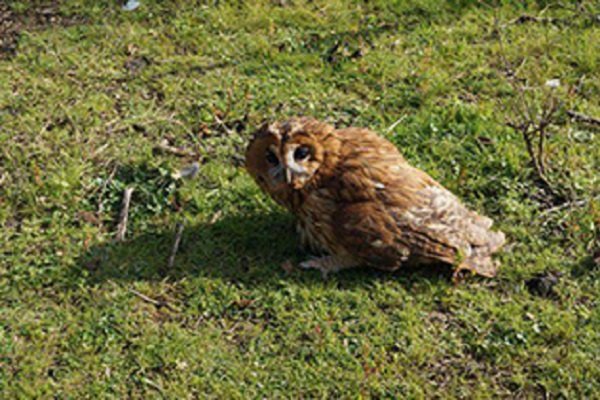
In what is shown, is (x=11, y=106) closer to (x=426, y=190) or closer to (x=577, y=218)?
(x=426, y=190)

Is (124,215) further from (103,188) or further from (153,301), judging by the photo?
(153,301)

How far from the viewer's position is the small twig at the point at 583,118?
6.43m

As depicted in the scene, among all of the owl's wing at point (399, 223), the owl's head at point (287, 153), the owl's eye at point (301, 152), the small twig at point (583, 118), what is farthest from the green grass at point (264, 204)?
the owl's eye at point (301, 152)

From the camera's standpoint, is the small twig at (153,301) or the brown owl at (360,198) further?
the small twig at (153,301)

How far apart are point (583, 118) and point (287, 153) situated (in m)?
2.90

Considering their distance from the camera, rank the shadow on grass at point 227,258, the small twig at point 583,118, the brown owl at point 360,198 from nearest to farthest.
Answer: the brown owl at point 360,198 → the shadow on grass at point 227,258 → the small twig at point 583,118

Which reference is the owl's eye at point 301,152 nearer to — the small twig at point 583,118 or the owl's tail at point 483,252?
the owl's tail at point 483,252

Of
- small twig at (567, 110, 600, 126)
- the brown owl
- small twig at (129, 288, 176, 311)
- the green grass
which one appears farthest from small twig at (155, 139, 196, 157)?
small twig at (567, 110, 600, 126)

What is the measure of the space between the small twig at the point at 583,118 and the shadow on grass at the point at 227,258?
2.14 m

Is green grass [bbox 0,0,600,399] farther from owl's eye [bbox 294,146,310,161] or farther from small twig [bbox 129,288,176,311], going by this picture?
owl's eye [bbox 294,146,310,161]

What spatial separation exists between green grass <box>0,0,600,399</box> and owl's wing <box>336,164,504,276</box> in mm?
274

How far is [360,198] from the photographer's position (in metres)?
4.97

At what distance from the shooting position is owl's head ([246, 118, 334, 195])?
4.87 meters

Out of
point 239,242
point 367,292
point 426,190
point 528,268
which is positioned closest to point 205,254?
point 239,242
